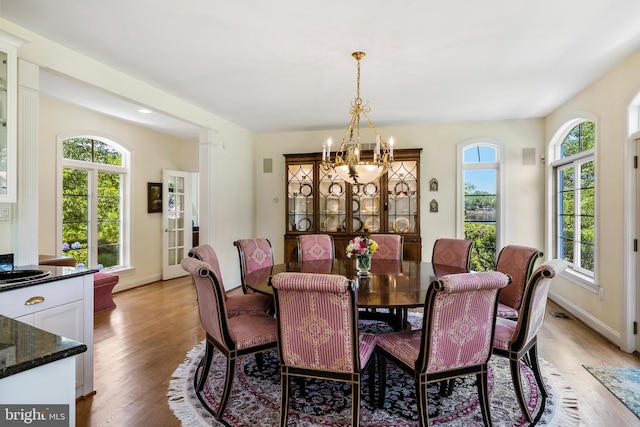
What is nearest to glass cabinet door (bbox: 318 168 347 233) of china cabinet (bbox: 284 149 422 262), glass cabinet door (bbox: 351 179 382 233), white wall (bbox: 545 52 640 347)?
china cabinet (bbox: 284 149 422 262)

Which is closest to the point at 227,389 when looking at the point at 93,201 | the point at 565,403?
the point at 565,403

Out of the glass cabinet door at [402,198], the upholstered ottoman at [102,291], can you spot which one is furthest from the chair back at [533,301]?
the upholstered ottoman at [102,291]

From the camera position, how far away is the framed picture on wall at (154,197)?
582 cm

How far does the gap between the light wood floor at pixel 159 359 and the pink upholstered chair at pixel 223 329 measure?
395 mm

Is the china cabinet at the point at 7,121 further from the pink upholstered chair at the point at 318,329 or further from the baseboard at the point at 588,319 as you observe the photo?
the baseboard at the point at 588,319

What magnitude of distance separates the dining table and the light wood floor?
38.2 inches

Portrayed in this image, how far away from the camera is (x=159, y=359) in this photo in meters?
2.88

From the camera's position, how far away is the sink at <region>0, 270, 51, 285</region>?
1.96m

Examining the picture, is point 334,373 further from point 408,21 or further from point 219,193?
point 219,193

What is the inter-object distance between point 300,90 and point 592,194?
3.39 meters

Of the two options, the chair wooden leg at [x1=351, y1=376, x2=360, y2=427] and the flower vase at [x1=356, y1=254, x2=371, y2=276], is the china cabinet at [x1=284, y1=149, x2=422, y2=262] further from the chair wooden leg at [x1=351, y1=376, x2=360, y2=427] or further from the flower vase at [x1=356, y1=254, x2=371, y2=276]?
the chair wooden leg at [x1=351, y1=376, x2=360, y2=427]

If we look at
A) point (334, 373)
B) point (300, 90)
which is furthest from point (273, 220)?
point (334, 373)

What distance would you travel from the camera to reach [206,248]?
2779 mm

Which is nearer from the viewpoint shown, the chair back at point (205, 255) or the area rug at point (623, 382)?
the area rug at point (623, 382)
